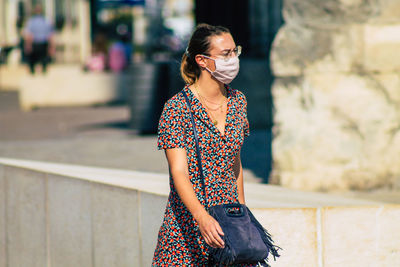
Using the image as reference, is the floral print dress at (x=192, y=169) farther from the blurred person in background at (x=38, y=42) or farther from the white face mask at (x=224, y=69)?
the blurred person in background at (x=38, y=42)

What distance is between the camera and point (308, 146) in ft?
19.2

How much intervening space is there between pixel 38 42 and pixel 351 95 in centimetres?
1422

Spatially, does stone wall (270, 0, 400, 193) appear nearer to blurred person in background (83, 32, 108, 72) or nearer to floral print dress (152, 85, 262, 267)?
floral print dress (152, 85, 262, 267)

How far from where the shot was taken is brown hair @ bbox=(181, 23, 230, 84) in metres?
3.12

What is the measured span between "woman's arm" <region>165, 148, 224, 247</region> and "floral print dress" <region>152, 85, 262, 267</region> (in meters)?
0.04

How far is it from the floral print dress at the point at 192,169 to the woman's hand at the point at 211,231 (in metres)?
0.20

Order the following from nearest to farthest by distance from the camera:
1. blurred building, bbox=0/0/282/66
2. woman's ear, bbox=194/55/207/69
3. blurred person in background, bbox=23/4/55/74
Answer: woman's ear, bbox=194/55/207/69 < blurred building, bbox=0/0/282/66 < blurred person in background, bbox=23/4/55/74

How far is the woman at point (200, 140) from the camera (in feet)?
10.1

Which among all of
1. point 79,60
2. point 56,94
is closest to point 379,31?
point 56,94

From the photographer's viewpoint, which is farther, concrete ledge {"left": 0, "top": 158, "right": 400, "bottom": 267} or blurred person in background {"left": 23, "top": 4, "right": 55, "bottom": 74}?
blurred person in background {"left": 23, "top": 4, "right": 55, "bottom": 74}

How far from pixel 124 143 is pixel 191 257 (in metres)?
6.17

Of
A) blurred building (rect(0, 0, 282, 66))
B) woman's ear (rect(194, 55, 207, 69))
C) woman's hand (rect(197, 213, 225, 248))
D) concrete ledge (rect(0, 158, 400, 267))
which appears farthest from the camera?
blurred building (rect(0, 0, 282, 66))

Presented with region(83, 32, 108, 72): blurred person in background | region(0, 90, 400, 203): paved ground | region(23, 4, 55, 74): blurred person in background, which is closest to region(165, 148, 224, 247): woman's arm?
region(0, 90, 400, 203): paved ground

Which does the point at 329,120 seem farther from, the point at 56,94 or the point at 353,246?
the point at 56,94
